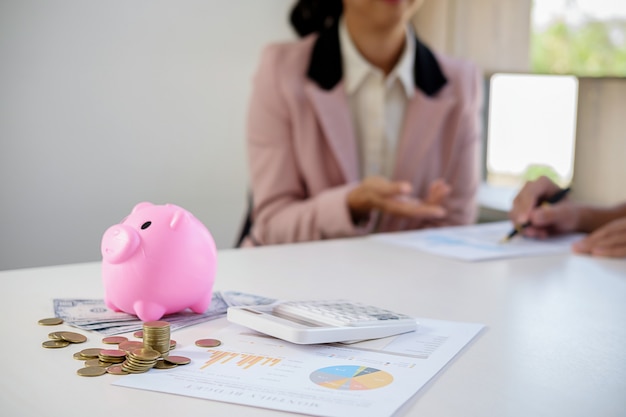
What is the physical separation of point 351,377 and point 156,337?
0.54ft

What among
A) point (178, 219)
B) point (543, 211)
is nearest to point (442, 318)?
point (178, 219)

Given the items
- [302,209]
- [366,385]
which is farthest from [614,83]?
[366,385]

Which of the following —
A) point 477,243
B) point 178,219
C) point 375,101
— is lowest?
point 477,243

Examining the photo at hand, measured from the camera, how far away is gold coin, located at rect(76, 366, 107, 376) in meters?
0.60

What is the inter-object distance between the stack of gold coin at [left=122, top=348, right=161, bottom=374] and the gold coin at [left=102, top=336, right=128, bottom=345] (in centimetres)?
7

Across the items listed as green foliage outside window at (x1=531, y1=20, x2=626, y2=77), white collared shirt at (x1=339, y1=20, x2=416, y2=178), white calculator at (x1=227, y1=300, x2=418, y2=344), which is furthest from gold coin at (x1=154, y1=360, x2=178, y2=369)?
green foliage outside window at (x1=531, y1=20, x2=626, y2=77)

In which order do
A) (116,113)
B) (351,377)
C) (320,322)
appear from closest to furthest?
(351,377), (320,322), (116,113)

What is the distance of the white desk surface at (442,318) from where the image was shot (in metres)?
0.56

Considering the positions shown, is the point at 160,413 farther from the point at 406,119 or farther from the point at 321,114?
the point at 406,119

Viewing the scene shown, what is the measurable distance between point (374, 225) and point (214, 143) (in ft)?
4.69

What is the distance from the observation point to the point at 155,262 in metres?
0.73

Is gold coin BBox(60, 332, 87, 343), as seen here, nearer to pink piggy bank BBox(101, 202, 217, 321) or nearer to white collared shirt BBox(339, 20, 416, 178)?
pink piggy bank BBox(101, 202, 217, 321)

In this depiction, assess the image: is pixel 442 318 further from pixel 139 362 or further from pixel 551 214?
pixel 551 214

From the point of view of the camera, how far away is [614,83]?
7.35 feet
